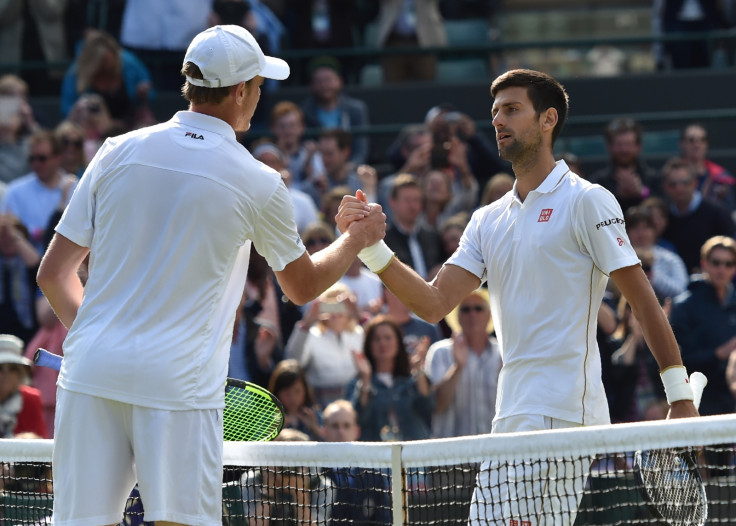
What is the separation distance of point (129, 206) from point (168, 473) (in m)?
0.86

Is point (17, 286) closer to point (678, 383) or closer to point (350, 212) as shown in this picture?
point (350, 212)

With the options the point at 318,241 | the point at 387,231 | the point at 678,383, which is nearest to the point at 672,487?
the point at 678,383

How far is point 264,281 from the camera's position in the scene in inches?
375

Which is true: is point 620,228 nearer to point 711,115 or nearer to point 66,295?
point 66,295

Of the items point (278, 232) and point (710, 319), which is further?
point (710, 319)

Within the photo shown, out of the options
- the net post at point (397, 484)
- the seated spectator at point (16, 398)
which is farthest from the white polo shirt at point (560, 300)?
the seated spectator at point (16, 398)

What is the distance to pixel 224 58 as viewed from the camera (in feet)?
14.1

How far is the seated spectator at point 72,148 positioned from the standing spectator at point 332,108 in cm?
261

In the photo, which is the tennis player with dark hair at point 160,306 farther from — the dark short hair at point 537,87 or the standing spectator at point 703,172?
the standing spectator at point 703,172

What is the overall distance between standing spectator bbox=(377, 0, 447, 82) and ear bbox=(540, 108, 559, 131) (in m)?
9.03

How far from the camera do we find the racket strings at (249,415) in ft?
16.2

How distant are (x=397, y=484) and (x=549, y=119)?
155cm

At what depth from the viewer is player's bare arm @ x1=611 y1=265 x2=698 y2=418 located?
465 cm

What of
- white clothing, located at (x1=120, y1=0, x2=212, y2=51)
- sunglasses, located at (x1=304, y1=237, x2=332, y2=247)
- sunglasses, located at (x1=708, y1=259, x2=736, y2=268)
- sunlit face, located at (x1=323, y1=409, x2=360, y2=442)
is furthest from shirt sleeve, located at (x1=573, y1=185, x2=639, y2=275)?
white clothing, located at (x1=120, y1=0, x2=212, y2=51)
